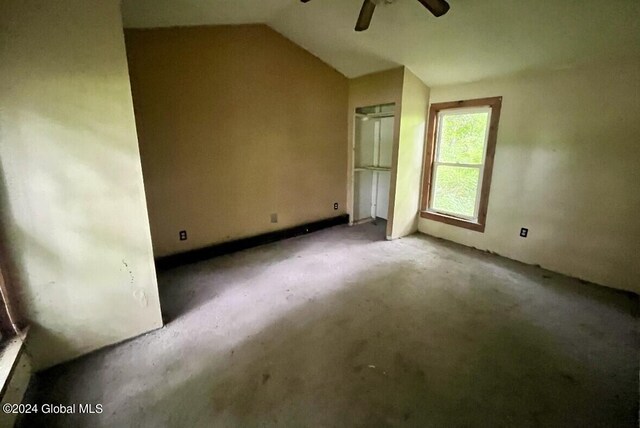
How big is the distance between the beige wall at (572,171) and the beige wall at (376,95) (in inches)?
33.0

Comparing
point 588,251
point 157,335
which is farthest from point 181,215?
point 588,251

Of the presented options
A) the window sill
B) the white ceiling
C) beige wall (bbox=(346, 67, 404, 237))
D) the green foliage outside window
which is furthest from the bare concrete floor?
the white ceiling

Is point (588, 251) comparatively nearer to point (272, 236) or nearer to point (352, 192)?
point (352, 192)

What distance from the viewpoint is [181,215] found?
10.4 feet

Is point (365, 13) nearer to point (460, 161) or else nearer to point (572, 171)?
point (460, 161)

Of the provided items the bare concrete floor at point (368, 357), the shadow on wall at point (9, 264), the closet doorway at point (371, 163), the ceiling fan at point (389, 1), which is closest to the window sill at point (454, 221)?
the closet doorway at point (371, 163)

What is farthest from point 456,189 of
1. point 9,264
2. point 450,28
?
point 9,264

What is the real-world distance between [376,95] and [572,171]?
7.57ft

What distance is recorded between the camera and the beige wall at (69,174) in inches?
58.9

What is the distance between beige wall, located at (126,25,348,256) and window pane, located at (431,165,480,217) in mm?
1562

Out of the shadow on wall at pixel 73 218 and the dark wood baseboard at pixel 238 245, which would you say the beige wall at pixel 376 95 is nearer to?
the dark wood baseboard at pixel 238 245

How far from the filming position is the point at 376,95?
12.6 feet

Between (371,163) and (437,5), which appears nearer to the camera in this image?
(437,5)

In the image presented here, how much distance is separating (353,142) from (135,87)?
2.78 meters
